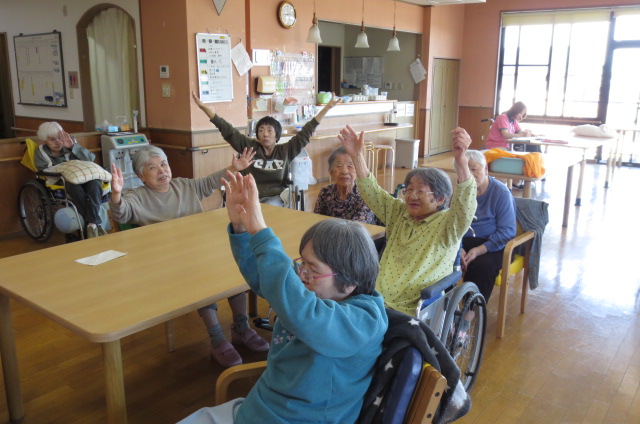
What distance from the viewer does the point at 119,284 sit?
1.85m

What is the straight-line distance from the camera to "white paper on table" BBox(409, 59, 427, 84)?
9258 mm

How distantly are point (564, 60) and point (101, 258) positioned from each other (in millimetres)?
9208

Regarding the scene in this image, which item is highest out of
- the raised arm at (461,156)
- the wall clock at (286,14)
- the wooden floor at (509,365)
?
the wall clock at (286,14)

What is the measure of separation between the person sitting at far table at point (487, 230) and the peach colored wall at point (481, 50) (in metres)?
7.59

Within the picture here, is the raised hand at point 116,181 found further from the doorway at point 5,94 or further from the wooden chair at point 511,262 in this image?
the doorway at point 5,94

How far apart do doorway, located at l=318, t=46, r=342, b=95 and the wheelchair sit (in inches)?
260

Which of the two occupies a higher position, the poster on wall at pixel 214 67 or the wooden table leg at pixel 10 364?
the poster on wall at pixel 214 67

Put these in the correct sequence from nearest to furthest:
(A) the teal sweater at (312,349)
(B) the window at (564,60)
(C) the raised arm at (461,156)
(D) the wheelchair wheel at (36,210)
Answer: (A) the teal sweater at (312,349), (C) the raised arm at (461,156), (D) the wheelchair wheel at (36,210), (B) the window at (564,60)

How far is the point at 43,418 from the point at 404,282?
5.21ft

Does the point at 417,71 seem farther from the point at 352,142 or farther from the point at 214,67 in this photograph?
the point at 352,142

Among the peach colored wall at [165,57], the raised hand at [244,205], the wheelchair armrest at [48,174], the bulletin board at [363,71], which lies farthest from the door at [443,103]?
the raised hand at [244,205]

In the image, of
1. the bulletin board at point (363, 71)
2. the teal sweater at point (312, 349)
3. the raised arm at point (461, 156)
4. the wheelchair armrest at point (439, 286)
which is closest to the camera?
the teal sweater at point (312, 349)

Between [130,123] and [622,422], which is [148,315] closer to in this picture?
[622,422]

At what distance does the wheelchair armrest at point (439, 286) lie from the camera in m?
2.01
